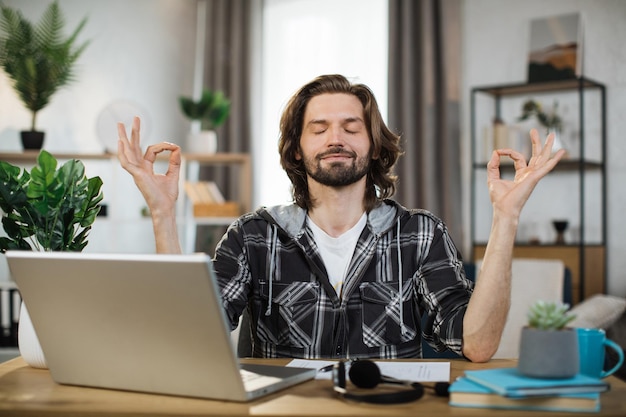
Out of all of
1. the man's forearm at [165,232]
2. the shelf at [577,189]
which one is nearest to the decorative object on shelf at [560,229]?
the shelf at [577,189]

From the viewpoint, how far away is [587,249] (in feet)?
14.0

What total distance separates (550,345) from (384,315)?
82 cm

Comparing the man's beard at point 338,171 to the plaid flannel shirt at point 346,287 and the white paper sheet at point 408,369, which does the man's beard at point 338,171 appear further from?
the white paper sheet at point 408,369

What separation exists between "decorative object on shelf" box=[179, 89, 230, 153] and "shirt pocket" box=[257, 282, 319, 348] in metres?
3.00

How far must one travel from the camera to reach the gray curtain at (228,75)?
17.7 ft

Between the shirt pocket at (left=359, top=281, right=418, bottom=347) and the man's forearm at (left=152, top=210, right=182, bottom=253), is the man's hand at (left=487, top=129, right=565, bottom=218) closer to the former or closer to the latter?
the shirt pocket at (left=359, top=281, right=418, bottom=347)

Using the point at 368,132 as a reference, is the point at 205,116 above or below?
above

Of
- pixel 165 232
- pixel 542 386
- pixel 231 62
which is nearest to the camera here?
pixel 542 386

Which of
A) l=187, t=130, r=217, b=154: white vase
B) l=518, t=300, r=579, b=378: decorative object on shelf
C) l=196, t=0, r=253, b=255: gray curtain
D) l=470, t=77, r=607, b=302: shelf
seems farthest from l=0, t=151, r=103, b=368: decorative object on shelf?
l=196, t=0, r=253, b=255: gray curtain

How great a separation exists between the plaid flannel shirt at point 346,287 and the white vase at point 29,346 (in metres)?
0.53

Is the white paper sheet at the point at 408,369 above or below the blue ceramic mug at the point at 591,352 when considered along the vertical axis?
below

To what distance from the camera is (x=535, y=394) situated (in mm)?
1124

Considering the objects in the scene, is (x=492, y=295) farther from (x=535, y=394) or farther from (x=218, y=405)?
(x=218, y=405)

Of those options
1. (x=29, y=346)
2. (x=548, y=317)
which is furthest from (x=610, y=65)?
(x=29, y=346)
